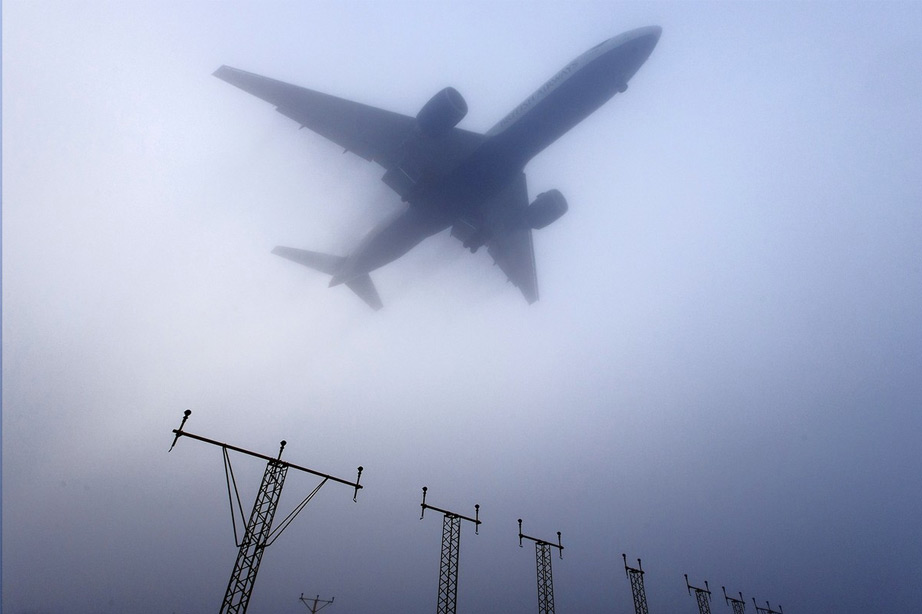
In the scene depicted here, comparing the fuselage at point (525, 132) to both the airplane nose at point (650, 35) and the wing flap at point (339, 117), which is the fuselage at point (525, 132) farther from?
the wing flap at point (339, 117)

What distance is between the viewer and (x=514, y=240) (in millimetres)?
27812

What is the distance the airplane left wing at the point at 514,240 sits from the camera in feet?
86.7

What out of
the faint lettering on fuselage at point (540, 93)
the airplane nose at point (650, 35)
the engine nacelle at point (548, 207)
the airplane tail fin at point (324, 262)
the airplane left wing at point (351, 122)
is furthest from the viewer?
the airplane tail fin at point (324, 262)

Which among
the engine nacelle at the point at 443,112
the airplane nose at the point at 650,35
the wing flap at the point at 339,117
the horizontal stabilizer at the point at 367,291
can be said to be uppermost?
the airplane nose at the point at 650,35

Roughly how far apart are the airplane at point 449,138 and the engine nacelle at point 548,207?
0.06 meters

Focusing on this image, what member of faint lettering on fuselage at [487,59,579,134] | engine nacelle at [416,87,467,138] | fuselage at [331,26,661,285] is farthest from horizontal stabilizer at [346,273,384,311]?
faint lettering on fuselage at [487,59,579,134]

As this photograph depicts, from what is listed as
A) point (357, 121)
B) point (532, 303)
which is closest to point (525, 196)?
point (532, 303)

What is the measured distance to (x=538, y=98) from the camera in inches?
798

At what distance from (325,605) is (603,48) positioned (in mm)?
45965

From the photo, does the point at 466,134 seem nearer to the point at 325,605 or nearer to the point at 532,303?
the point at 532,303

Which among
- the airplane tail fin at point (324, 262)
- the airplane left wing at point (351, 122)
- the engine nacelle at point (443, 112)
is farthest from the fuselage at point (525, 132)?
the airplane tail fin at point (324, 262)

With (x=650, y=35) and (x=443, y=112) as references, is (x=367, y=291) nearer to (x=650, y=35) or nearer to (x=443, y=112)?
(x=443, y=112)

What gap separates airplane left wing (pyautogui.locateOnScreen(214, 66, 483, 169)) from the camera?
20.5m

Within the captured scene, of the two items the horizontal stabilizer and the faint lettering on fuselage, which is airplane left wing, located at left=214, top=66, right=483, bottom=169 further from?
the horizontal stabilizer
